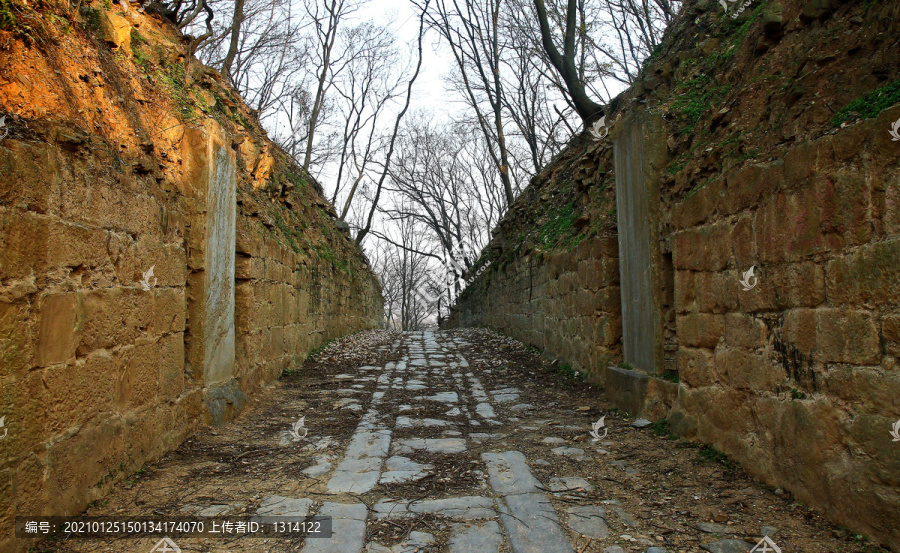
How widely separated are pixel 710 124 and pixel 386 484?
3824mm

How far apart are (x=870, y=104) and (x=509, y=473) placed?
2.99 meters

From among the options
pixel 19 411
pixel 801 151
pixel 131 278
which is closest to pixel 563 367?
pixel 801 151

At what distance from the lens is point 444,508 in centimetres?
310

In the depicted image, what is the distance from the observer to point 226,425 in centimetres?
483

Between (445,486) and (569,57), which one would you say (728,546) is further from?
(569,57)

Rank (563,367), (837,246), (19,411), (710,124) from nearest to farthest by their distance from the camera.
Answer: (19,411) → (837,246) → (710,124) → (563,367)

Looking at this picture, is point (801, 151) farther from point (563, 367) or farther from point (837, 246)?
point (563, 367)

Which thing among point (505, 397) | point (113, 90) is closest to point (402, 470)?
point (505, 397)

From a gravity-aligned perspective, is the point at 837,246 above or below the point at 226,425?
above

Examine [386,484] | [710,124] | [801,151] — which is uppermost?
[710,124]

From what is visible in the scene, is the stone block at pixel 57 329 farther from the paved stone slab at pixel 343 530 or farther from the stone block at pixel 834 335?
the stone block at pixel 834 335

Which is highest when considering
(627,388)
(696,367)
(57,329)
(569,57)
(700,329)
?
(569,57)

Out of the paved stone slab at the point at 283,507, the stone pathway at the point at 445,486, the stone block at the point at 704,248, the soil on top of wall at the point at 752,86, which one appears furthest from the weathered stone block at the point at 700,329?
the paved stone slab at the point at 283,507

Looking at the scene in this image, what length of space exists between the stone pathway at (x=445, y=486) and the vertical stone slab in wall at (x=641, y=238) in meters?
A: 0.82
